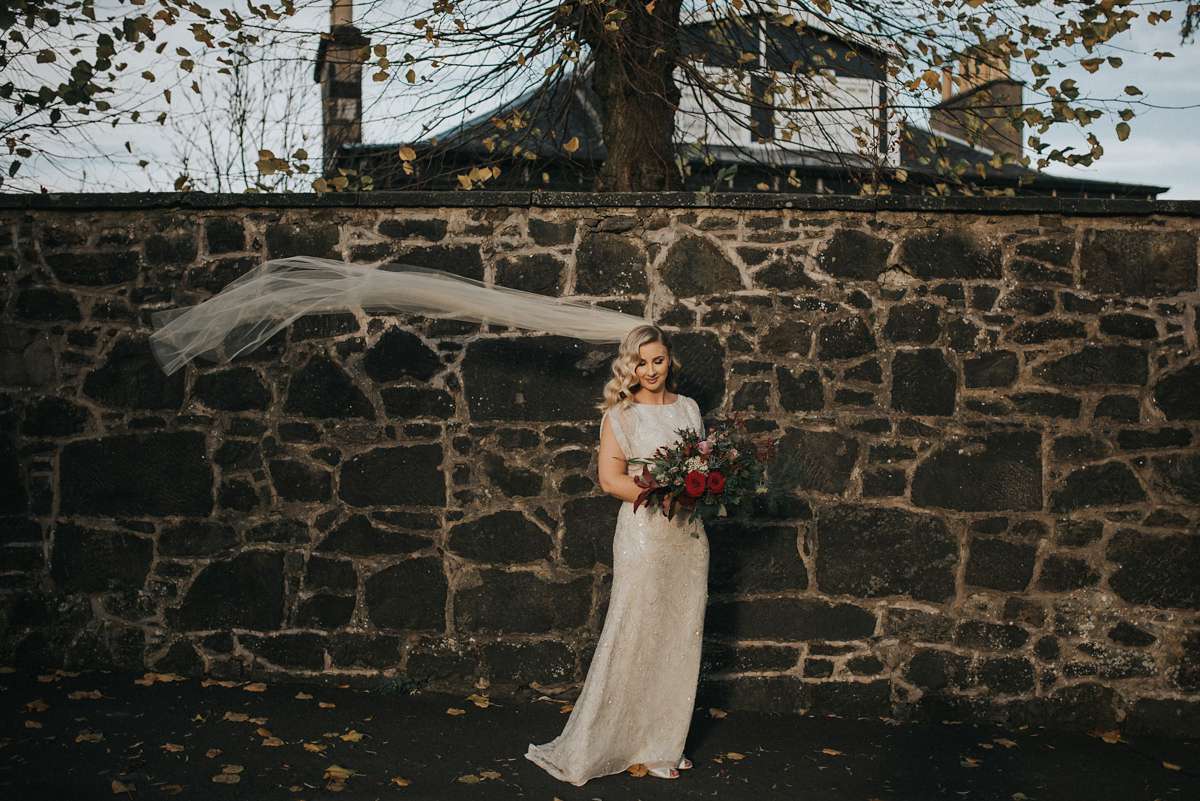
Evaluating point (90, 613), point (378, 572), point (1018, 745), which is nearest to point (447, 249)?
point (378, 572)

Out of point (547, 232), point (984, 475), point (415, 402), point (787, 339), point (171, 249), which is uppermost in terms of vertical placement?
point (547, 232)

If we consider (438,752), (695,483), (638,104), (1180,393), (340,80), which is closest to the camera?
(695,483)

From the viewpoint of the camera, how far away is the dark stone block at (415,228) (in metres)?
5.30

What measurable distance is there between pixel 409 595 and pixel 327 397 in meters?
1.28

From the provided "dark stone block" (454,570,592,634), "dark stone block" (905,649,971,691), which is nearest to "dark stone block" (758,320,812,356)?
"dark stone block" (454,570,592,634)

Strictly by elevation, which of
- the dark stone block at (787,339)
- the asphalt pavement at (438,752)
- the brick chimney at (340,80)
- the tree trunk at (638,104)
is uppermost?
the brick chimney at (340,80)

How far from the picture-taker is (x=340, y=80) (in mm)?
9664

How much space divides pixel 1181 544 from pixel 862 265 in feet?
7.94

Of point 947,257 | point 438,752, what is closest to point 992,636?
point 947,257

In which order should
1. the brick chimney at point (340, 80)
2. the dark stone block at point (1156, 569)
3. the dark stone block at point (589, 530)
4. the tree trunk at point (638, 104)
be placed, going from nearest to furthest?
the dark stone block at point (1156, 569) < the dark stone block at point (589, 530) < the tree trunk at point (638, 104) < the brick chimney at point (340, 80)

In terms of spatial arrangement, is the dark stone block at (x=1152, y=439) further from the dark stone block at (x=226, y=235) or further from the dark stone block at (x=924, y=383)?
the dark stone block at (x=226, y=235)

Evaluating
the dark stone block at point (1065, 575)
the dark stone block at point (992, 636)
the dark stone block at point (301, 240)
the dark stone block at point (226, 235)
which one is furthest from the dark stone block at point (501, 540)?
the dark stone block at point (1065, 575)

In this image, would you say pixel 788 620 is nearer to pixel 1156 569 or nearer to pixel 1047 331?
pixel 1156 569

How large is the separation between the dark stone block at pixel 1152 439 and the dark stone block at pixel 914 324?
47.6 inches
